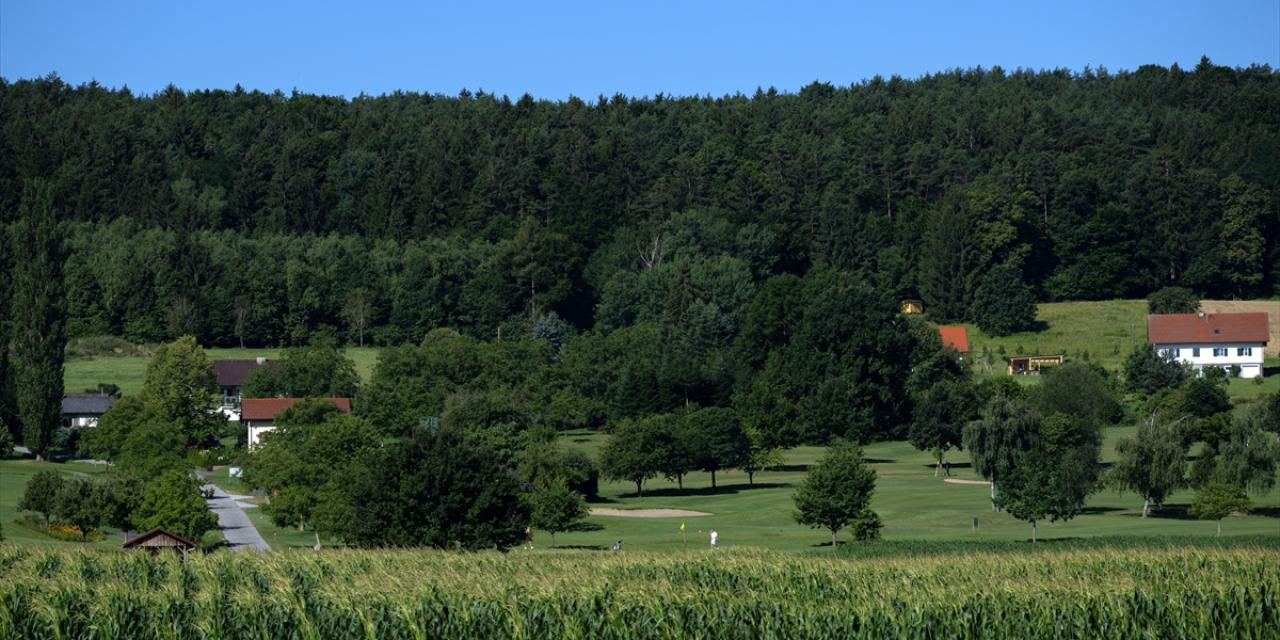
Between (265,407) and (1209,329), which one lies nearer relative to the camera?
(265,407)

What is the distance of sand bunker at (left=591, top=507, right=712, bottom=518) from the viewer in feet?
243

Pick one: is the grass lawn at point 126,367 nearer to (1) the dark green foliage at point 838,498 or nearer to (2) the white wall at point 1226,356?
(2) the white wall at point 1226,356

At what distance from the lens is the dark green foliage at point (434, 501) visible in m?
52.8

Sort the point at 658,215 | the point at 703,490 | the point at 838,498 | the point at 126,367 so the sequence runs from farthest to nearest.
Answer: the point at 658,215
the point at 126,367
the point at 703,490
the point at 838,498

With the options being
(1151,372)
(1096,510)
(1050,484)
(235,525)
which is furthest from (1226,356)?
(235,525)

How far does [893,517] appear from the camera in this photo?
69188 mm

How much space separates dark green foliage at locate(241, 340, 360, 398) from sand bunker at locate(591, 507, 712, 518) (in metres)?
42.3

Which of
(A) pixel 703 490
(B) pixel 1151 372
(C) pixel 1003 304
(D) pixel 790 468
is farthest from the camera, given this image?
(C) pixel 1003 304

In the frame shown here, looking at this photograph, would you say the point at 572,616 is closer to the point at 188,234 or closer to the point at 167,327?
the point at 167,327

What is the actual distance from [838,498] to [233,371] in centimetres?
7471

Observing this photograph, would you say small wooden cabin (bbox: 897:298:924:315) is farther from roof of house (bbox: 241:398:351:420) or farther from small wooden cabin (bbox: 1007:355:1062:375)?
roof of house (bbox: 241:398:351:420)

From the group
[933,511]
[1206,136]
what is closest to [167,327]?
[933,511]

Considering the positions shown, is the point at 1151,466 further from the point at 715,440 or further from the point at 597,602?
the point at 597,602

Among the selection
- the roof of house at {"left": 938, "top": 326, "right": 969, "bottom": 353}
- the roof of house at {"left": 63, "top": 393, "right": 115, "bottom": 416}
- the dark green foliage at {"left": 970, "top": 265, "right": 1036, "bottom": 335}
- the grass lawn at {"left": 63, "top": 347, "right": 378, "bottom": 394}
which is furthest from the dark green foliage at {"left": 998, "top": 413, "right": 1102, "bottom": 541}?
the grass lawn at {"left": 63, "top": 347, "right": 378, "bottom": 394}
